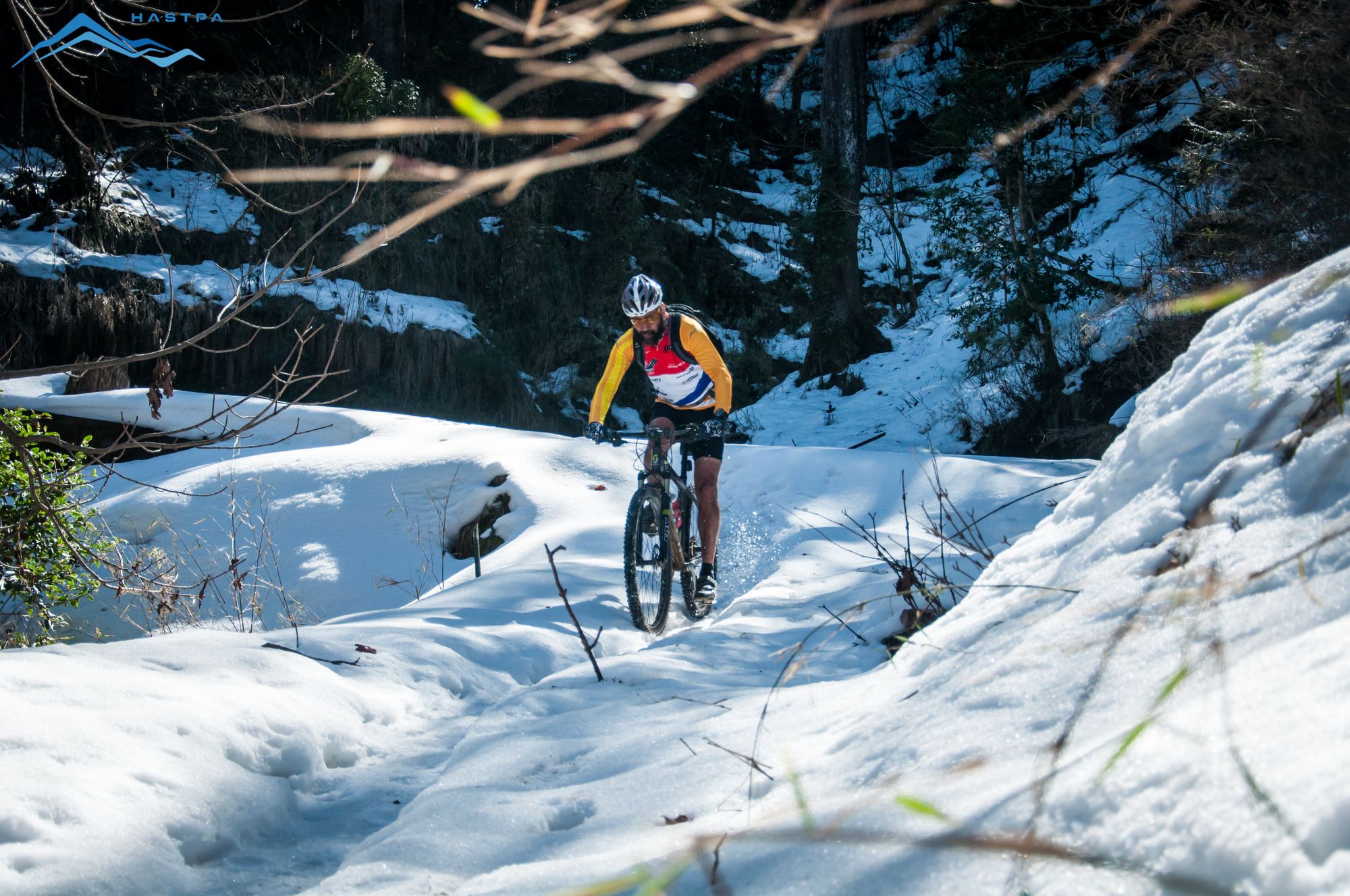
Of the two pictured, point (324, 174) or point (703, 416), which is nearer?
point (324, 174)

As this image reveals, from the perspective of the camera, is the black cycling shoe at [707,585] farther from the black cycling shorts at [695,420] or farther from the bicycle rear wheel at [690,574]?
the black cycling shorts at [695,420]

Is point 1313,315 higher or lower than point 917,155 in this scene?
lower

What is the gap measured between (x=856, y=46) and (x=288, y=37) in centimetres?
1100

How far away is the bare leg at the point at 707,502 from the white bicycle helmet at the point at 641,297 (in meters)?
1.04

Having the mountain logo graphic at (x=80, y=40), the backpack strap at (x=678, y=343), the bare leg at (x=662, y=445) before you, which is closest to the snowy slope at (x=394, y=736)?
the bare leg at (x=662, y=445)

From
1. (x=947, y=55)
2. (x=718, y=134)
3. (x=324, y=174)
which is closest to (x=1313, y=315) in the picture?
(x=324, y=174)

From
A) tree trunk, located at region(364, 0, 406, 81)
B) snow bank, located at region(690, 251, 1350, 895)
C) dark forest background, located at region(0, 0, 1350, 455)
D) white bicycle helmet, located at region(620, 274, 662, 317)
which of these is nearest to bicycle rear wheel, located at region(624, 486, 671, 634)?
white bicycle helmet, located at region(620, 274, 662, 317)

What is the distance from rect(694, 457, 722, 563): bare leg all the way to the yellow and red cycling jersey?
410 millimetres

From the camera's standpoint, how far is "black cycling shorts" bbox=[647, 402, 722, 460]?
5.83 meters

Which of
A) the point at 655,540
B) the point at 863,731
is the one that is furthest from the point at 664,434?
the point at 863,731

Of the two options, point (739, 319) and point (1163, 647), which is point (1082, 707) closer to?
point (1163, 647)

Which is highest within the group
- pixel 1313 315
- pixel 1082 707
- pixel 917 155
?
pixel 917 155

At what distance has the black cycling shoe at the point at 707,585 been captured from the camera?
5848 mm

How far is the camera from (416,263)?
1719cm
